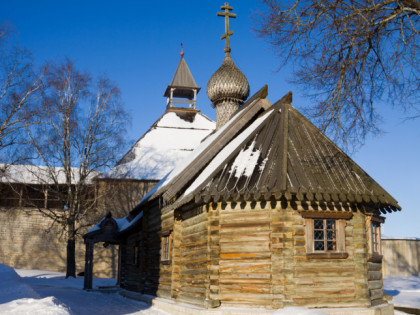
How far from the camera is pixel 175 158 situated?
28594 mm

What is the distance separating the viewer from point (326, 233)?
9.94 m

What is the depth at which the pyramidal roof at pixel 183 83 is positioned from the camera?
110 ft

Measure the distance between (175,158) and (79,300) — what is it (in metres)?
15.3

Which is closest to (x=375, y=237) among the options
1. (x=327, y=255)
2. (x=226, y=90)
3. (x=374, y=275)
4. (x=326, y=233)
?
(x=374, y=275)

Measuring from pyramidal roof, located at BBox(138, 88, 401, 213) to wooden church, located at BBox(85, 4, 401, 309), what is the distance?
27mm

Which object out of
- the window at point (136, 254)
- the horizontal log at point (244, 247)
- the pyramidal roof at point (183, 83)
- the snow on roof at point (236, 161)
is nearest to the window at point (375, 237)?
the horizontal log at point (244, 247)

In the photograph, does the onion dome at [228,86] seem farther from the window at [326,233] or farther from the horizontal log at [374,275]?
the horizontal log at [374,275]

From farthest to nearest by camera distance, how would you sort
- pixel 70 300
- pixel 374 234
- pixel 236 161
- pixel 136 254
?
pixel 136 254 → pixel 70 300 → pixel 374 234 → pixel 236 161

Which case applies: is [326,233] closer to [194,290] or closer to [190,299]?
[194,290]

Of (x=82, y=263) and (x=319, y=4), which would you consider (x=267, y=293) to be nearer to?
(x=319, y=4)

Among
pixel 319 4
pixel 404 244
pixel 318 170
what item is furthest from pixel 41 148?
pixel 404 244

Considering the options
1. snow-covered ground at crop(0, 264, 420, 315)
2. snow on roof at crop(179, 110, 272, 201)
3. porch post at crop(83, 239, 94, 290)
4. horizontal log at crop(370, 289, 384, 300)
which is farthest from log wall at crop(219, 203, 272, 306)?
porch post at crop(83, 239, 94, 290)

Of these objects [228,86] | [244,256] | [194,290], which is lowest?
[194,290]

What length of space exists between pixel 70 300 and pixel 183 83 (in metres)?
22.3
